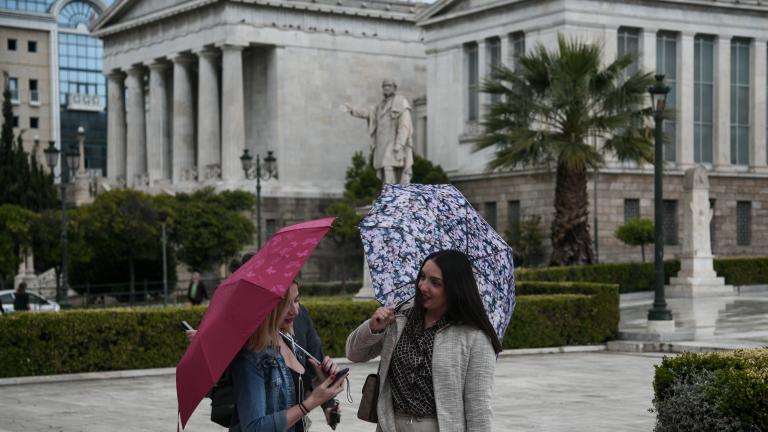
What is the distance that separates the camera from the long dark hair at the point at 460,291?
662 centimetres

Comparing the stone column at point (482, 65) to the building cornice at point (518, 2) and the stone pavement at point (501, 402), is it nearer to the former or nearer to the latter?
the building cornice at point (518, 2)

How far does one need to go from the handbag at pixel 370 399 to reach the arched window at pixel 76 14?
98.8m

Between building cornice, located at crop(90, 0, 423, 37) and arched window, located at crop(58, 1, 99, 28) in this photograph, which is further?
arched window, located at crop(58, 1, 99, 28)

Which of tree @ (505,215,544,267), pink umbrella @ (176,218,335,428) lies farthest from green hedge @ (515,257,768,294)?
pink umbrella @ (176,218,335,428)

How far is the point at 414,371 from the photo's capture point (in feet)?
22.2

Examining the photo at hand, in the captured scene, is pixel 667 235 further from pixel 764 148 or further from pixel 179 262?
pixel 179 262

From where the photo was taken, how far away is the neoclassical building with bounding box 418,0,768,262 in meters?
54.2

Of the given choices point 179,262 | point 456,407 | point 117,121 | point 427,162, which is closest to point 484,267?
point 456,407

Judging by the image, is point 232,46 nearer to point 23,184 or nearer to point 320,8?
point 320,8

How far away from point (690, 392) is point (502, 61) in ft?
154

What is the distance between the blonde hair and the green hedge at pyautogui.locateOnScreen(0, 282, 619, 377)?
1406cm

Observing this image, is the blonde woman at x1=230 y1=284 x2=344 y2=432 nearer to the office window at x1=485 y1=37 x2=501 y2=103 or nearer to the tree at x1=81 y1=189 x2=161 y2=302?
the tree at x1=81 y1=189 x2=161 y2=302

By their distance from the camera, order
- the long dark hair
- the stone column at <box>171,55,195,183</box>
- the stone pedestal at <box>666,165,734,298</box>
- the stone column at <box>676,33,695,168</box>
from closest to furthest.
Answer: the long dark hair → the stone pedestal at <box>666,165,734,298</box> → the stone column at <box>676,33,695,168</box> → the stone column at <box>171,55,195,183</box>

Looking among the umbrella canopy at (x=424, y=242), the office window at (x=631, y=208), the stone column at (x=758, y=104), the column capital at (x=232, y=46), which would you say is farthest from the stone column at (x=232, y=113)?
the umbrella canopy at (x=424, y=242)
